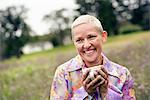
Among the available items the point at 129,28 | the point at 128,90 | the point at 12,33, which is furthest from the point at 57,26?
the point at 128,90

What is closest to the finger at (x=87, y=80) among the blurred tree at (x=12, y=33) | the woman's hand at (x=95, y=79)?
the woman's hand at (x=95, y=79)

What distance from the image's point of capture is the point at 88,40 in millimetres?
3652

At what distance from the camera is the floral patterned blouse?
3744 mm

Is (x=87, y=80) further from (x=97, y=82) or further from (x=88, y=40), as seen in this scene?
(x=88, y=40)

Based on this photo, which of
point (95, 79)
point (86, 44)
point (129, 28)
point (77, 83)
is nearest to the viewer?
point (95, 79)

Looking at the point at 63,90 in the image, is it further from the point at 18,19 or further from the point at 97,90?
the point at 18,19

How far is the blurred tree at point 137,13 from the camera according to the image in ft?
169

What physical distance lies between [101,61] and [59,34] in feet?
206

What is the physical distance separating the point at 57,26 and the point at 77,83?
6387cm

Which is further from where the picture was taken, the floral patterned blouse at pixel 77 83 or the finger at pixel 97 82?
the floral patterned blouse at pixel 77 83

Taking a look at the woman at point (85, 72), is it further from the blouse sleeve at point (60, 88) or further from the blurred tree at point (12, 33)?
the blurred tree at point (12, 33)

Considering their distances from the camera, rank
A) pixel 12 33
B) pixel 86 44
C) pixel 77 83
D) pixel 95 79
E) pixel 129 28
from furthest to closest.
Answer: pixel 129 28, pixel 12 33, pixel 77 83, pixel 86 44, pixel 95 79

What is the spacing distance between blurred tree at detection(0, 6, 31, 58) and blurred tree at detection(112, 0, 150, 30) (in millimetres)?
9958

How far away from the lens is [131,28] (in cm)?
6097
